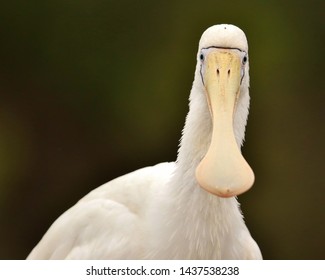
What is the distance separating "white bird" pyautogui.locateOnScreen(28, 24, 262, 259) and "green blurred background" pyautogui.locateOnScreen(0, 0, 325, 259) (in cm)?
52

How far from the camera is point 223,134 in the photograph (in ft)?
5.81

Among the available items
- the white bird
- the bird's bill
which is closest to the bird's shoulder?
the white bird

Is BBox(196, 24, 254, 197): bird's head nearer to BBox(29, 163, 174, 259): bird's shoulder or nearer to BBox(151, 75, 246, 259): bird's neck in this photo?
BBox(151, 75, 246, 259): bird's neck

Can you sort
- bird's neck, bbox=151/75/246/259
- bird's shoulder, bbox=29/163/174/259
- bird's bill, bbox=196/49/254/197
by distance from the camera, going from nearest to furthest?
bird's bill, bbox=196/49/254/197
bird's neck, bbox=151/75/246/259
bird's shoulder, bbox=29/163/174/259

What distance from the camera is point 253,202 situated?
9.16 ft

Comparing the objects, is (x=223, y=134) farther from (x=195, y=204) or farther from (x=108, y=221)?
(x=108, y=221)

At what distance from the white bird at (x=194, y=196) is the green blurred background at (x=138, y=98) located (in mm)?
525

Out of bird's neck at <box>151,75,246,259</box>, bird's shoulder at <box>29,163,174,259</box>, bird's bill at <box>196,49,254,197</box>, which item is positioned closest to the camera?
bird's bill at <box>196,49,254,197</box>

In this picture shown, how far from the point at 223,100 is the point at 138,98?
0.96 meters

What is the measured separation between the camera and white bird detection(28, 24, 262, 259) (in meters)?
1.78

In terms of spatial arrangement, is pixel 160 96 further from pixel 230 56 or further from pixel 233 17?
pixel 230 56

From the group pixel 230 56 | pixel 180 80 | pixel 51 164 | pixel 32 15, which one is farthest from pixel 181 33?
pixel 230 56

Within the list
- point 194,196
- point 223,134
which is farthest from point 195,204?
point 223,134

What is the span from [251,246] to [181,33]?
0.80m
